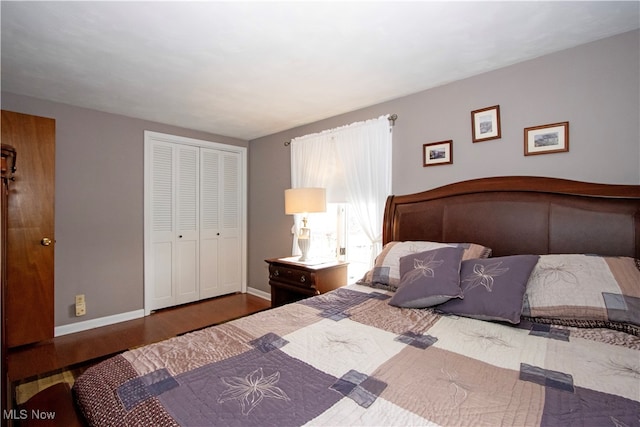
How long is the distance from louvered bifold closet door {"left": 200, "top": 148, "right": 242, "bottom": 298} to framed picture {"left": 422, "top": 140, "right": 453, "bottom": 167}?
107 inches

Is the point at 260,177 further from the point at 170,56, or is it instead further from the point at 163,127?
the point at 170,56

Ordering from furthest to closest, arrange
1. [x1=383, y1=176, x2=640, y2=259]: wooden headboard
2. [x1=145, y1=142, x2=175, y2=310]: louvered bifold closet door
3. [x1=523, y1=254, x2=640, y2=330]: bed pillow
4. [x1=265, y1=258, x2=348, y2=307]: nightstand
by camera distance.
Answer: [x1=145, y1=142, x2=175, y2=310]: louvered bifold closet door
[x1=265, y1=258, x2=348, y2=307]: nightstand
[x1=383, y1=176, x2=640, y2=259]: wooden headboard
[x1=523, y1=254, x2=640, y2=330]: bed pillow

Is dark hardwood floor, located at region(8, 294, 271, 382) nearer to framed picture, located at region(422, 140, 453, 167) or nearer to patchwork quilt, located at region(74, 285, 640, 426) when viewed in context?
patchwork quilt, located at region(74, 285, 640, 426)

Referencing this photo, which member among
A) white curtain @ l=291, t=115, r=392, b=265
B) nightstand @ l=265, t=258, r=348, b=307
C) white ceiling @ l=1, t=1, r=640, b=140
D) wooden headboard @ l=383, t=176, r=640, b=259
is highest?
white ceiling @ l=1, t=1, r=640, b=140

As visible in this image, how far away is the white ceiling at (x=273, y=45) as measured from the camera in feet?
5.23

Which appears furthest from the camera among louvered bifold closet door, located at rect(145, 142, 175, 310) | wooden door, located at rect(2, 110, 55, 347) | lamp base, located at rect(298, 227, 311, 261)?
louvered bifold closet door, located at rect(145, 142, 175, 310)

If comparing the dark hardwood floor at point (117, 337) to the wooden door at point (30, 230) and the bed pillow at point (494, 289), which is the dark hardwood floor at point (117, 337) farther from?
the bed pillow at point (494, 289)

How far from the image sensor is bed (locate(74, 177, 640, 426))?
85 cm

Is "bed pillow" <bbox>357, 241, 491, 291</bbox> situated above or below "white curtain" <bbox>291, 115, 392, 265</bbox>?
below

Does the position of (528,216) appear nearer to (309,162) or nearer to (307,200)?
(307,200)

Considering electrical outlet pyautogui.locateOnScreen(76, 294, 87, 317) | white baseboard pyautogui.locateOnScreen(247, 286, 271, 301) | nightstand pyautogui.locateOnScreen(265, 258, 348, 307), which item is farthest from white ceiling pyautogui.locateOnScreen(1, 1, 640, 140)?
white baseboard pyautogui.locateOnScreen(247, 286, 271, 301)

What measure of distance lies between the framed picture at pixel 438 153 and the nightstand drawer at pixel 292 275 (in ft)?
4.70

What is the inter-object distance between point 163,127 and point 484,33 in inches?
132

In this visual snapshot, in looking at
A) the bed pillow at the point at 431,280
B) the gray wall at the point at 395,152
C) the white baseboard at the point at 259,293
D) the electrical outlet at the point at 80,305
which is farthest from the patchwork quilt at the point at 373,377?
the white baseboard at the point at 259,293
